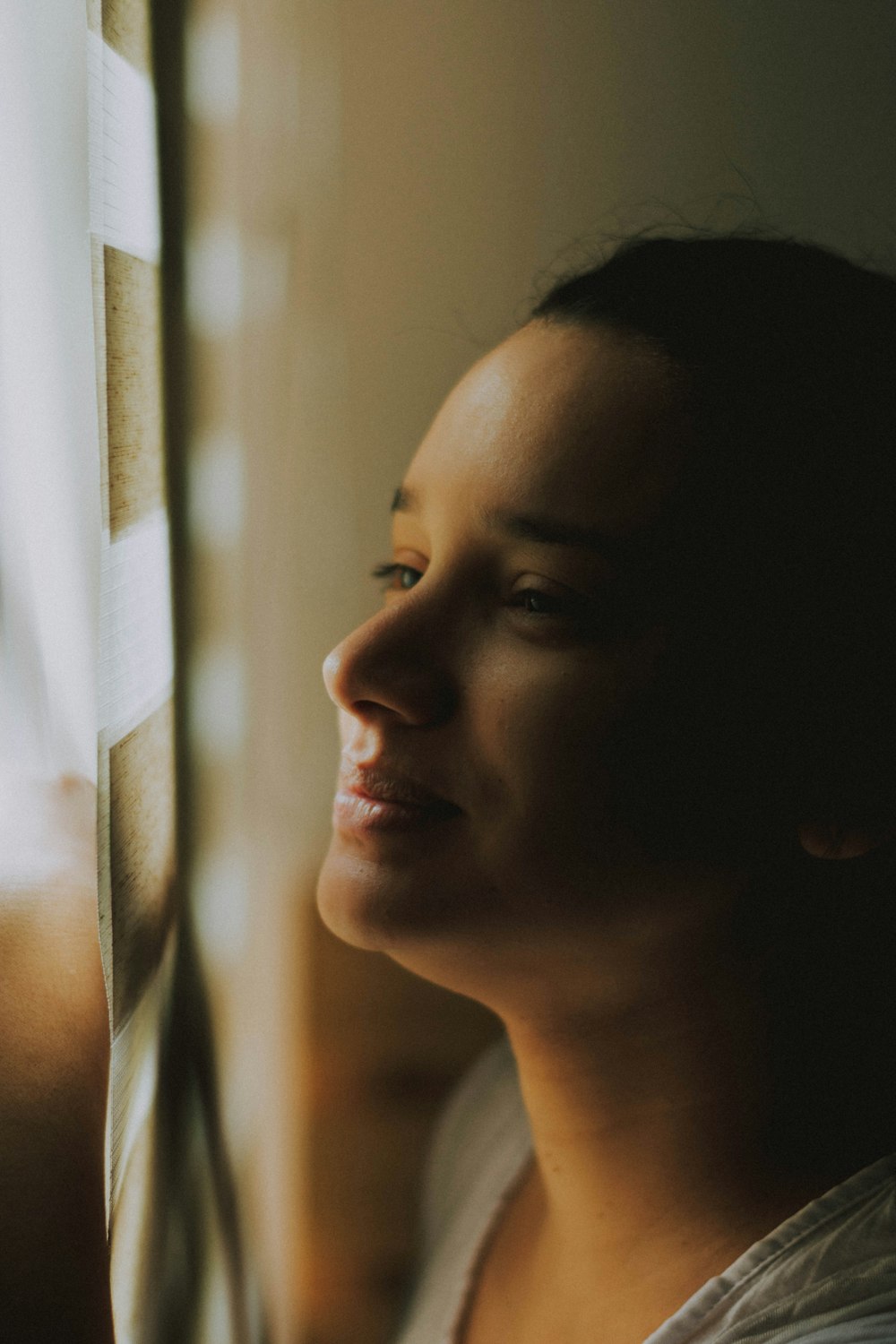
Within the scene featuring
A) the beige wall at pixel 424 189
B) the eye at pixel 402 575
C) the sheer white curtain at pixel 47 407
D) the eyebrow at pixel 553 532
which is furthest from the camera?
the beige wall at pixel 424 189

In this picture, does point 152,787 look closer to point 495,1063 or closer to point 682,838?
point 682,838

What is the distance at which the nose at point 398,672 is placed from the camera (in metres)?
0.72

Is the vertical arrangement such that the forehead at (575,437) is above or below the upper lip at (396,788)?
above

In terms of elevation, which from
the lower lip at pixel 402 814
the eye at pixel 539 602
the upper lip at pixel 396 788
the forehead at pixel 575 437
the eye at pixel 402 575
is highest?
the forehead at pixel 575 437

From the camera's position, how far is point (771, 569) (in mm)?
722

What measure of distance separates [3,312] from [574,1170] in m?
0.71

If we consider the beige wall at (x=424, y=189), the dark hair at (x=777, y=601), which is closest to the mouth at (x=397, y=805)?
the dark hair at (x=777, y=601)

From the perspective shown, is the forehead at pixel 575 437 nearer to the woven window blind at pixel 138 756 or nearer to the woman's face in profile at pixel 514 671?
the woman's face in profile at pixel 514 671

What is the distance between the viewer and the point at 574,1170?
0.86m

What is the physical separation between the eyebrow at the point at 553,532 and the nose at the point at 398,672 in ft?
0.26

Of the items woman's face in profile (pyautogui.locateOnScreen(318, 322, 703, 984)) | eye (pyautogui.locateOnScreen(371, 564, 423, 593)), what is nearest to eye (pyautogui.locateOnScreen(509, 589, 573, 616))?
woman's face in profile (pyautogui.locateOnScreen(318, 322, 703, 984))

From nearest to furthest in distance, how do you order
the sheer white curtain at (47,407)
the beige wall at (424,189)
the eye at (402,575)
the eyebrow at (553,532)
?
the sheer white curtain at (47,407) → the eyebrow at (553,532) → the eye at (402,575) → the beige wall at (424,189)

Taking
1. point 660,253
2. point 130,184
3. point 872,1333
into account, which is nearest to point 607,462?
point 660,253

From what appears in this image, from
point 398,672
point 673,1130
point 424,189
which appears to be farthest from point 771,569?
point 424,189
